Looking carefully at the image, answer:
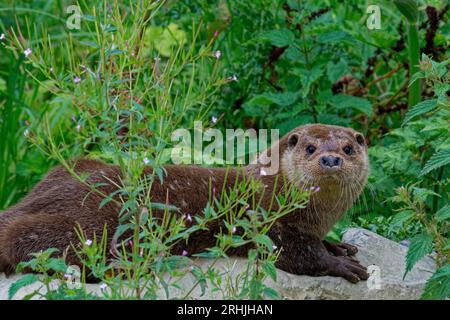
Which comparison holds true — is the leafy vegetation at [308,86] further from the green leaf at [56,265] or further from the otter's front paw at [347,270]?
the green leaf at [56,265]

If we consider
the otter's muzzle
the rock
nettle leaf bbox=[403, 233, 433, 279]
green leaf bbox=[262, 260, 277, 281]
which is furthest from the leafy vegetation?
green leaf bbox=[262, 260, 277, 281]

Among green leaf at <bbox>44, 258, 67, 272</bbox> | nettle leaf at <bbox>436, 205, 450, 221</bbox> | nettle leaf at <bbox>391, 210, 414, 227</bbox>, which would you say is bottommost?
green leaf at <bbox>44, 258, 67, 272</bbox>

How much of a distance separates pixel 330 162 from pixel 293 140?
35 cm

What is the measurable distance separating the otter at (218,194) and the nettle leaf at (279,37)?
1018 millimetres

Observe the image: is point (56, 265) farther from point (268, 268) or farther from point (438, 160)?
point (438, 160)

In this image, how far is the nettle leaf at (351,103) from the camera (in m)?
5.16

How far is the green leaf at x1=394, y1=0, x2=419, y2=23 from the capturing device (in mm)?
4836

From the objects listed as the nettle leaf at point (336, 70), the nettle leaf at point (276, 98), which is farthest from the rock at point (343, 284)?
the nettle leaf at point (336, 70)

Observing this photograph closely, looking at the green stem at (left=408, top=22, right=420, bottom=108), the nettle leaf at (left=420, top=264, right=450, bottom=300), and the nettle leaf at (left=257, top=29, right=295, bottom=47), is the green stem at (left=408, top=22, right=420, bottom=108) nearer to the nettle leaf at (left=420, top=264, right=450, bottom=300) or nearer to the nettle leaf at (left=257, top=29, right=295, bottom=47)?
the nettle leaf at (left=257, top=29, right=295, bottom=47)

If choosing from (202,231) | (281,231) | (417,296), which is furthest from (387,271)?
(202,231)

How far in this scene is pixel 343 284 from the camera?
384 centimetres

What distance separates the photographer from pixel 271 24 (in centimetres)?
548

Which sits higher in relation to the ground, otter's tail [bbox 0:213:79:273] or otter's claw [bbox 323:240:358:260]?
otter's tail [bbox 0:213:79:273]
